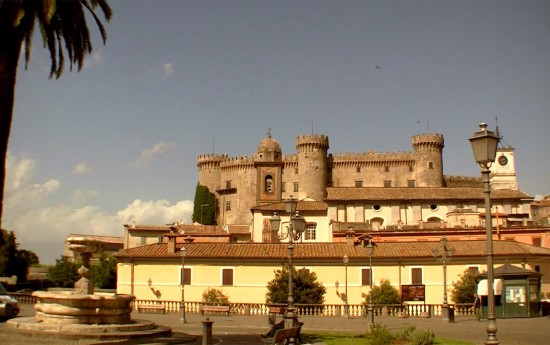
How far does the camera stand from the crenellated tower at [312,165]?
93625 millimetres

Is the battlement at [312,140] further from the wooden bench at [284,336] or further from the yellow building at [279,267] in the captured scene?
the wooden bench at [284,336]

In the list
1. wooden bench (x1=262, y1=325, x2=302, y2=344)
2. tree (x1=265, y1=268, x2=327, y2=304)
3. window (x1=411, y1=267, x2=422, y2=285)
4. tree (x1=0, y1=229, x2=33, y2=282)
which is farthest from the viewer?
tree (x1=0, y1=229, x2=33, y2=282)

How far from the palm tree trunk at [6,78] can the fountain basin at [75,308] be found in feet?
9.89

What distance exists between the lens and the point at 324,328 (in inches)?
1104

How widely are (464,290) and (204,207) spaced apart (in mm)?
65187

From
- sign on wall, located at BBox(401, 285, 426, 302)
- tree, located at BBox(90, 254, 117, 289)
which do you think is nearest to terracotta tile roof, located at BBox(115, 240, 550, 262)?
sign on wall, located at BBox(401, 285, 426, 302)

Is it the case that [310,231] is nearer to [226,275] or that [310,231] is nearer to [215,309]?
[226,275]

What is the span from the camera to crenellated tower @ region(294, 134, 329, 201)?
93.6m

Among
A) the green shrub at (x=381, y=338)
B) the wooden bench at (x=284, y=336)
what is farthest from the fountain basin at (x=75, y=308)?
the green shrub at (x=381, y=338)

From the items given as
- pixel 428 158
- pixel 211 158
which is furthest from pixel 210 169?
pixel 428 158

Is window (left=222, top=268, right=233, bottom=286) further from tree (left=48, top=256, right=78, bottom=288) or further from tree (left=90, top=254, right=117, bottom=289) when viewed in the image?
tree (left=48, top=256, right=78, bottom=288)

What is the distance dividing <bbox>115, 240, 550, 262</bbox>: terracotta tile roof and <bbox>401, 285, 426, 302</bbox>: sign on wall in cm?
308

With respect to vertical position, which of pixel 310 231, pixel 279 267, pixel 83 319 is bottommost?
pixel 83 319

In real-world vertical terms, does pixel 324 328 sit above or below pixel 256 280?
below
